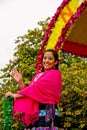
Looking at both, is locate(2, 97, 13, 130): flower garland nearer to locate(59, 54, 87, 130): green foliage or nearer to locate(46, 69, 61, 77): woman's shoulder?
locate(46, 69, 61, 77): woman's shoulder

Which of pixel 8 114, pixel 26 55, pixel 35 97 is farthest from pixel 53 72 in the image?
pixel 26 55

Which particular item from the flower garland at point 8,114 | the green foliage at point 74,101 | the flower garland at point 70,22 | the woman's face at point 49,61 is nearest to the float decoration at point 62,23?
the flower garland at point 70,22

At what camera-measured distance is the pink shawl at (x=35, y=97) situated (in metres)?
4.79

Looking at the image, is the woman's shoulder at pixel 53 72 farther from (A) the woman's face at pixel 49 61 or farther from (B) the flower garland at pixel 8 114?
(B) the flower garland at pixel 8 114

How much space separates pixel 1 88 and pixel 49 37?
5.00 m

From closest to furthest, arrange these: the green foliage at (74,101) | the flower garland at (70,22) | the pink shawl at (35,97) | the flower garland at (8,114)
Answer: the pink shawl at (35,97)
the flower garland at (8,114)
the flower garland at (70,22)
the green foliage at (74,101)

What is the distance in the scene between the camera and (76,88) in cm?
941

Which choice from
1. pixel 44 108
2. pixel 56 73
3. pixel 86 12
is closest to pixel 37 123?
pixel 44 108

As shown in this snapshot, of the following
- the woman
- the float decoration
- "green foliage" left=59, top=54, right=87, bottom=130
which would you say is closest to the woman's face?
the woman

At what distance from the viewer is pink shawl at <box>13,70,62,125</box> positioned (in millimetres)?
4793

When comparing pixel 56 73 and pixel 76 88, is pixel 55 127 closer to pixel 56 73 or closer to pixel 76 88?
pixel 56 73

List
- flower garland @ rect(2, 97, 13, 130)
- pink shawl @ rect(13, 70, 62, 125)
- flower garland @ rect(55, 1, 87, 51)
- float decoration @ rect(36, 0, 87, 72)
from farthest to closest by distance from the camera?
float decoration @ rect(36, 0, 87, 72) → flower garland @ rect(55, 1, 87, 51) → flower garland @ rect(2, 97, 13, 130) → pink shawl @ rect(13, 70, 62, 125)

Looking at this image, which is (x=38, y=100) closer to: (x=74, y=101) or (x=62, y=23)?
(x=62, y=23)

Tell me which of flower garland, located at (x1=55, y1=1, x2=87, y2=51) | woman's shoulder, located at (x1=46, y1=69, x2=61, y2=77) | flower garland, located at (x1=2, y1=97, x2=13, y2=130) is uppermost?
flower garland, located at (x1=55, y1=1, x2=87, y2=51)
